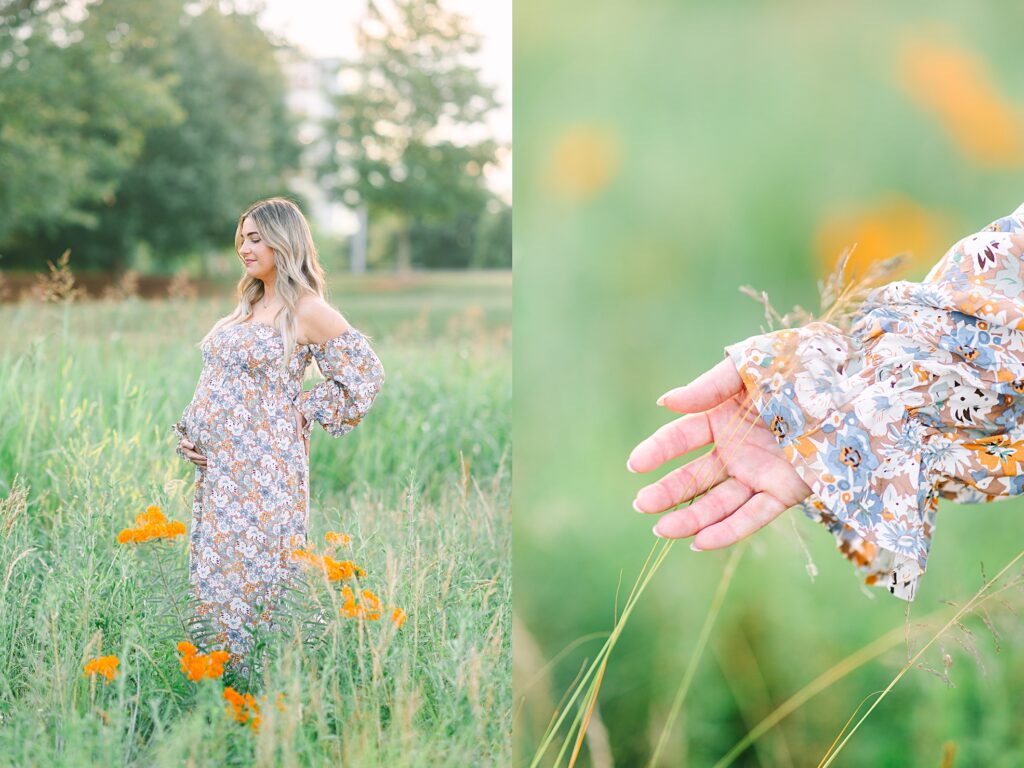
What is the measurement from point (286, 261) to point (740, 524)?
1.13m

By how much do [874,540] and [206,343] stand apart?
4.55 feet

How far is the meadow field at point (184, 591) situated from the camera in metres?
1.62

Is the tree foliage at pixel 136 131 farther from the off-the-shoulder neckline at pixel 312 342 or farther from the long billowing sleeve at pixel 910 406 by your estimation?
the long billowing sleeve at pixel 910 406

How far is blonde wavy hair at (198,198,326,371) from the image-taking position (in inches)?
78.6

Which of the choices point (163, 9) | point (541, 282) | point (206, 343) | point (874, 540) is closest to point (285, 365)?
point (206, 343)

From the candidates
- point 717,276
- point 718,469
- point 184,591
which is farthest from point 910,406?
point 184,591

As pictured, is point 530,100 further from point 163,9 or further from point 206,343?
point 163,9

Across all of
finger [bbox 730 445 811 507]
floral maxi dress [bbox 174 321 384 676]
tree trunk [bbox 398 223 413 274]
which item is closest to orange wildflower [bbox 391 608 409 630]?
floral maxi dress [bbox 174 321 384 676]

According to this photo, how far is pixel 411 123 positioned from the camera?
7.30 m

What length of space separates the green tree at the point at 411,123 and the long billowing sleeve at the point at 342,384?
15.8ft

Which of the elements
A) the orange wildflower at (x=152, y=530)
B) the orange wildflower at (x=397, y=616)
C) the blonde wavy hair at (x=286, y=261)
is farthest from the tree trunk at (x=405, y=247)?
the orange wildflower at (x=397, y=616)

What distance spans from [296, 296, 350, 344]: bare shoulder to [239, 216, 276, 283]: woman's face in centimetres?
12

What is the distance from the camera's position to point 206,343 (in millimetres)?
2018

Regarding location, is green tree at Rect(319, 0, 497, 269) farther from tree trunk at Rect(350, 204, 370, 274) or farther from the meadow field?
the meadow field
